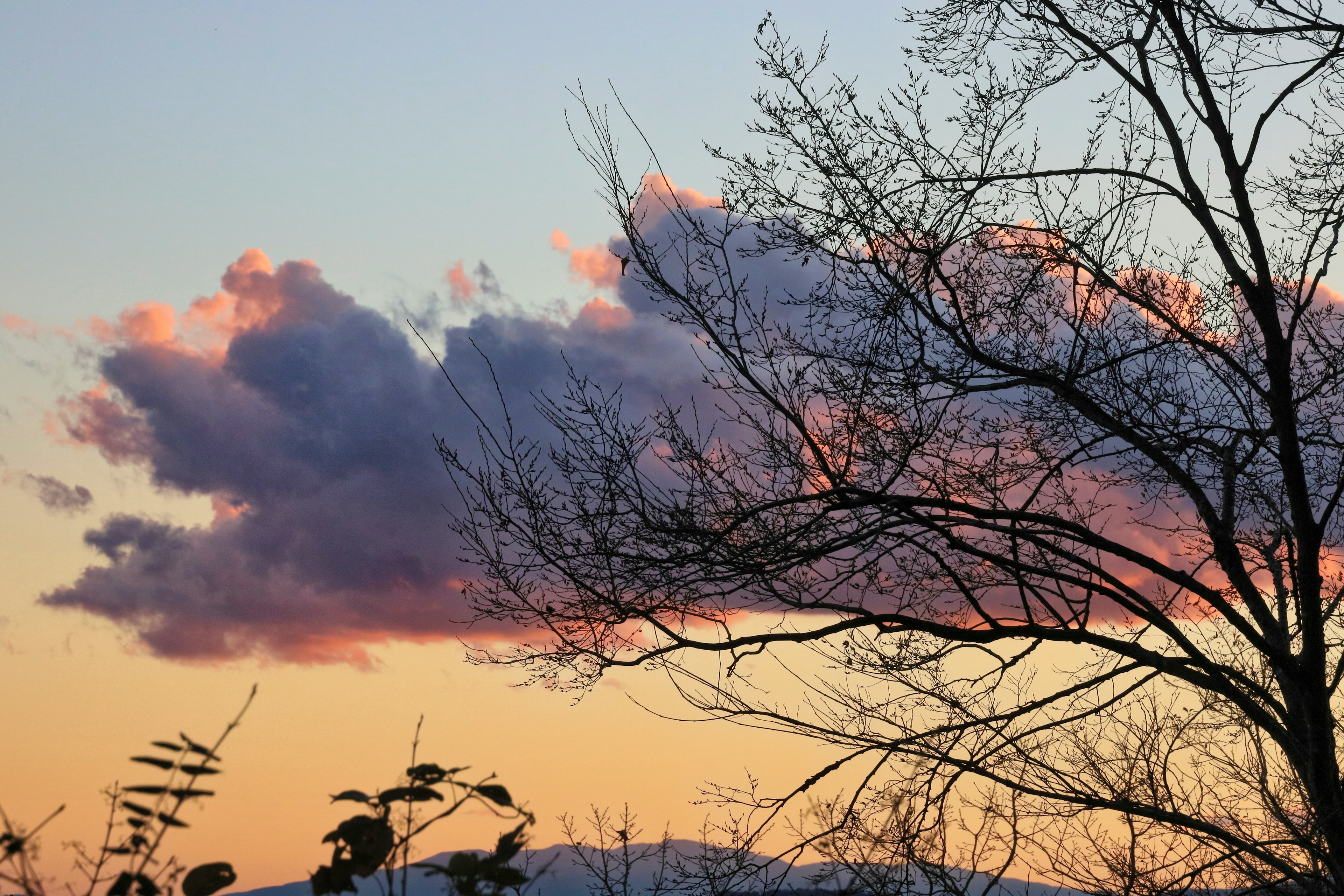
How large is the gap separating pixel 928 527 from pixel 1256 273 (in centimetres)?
382

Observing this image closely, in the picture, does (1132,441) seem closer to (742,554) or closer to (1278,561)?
(1278,561)

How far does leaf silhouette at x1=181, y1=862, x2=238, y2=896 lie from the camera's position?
2.14 metres

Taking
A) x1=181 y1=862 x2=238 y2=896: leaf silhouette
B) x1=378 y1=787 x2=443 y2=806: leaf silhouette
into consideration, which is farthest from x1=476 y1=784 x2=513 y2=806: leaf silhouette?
x1=181 y1=862 x2=238 y2=896: leaf silhouette

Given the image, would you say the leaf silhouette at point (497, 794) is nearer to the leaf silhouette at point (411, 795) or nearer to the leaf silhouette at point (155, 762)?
the leaf silhouette at point (411, 795)

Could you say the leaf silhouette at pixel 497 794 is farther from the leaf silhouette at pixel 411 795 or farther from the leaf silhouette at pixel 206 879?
the leaf silhouette at pixel 206 879

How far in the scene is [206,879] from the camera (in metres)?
2.14

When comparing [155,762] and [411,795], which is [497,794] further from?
[155,762]

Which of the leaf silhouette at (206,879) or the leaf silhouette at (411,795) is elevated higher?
the leaf silhouette at (411,795)

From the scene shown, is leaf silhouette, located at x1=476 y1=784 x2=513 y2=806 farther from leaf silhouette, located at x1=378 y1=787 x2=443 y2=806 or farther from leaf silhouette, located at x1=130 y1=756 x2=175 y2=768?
leaf silhouette, located at x1=130 y1=756 x2=175 y2=768

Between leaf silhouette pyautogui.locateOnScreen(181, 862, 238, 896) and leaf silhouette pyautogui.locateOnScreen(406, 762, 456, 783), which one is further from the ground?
leaf silhouette pyautogui.locateOnScreen(406, 762, 456, 783)

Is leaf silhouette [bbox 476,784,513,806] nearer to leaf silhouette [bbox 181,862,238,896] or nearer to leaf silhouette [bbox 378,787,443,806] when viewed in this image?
leaf silhouette [bbox 378,787,443,806]

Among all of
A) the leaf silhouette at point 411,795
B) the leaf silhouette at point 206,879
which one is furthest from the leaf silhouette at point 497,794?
the leaf silhouette at point 206,879

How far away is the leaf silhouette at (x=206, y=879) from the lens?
2141 millimetres

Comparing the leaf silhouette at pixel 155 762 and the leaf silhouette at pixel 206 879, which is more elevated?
the leaf silhouette at pixel 155 762
